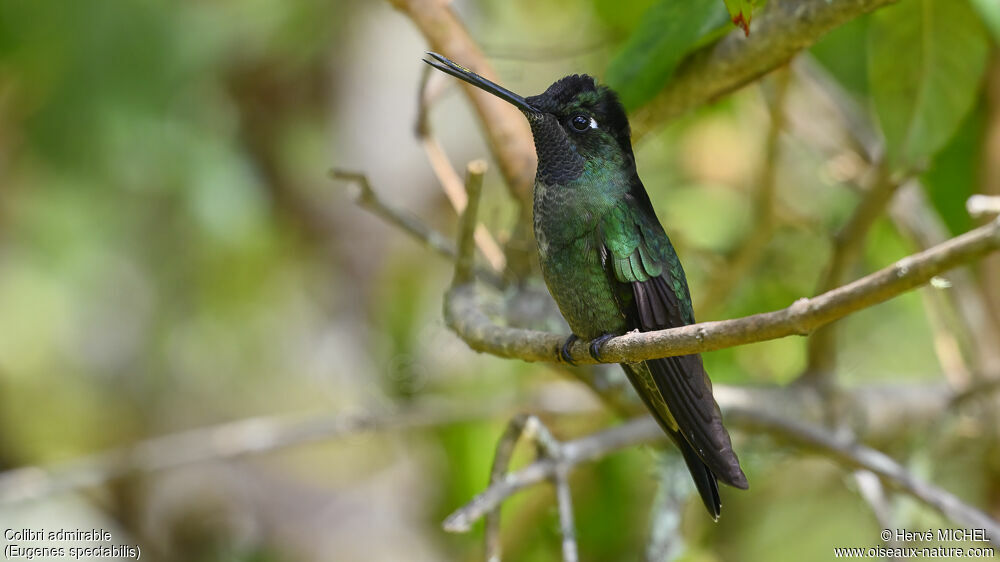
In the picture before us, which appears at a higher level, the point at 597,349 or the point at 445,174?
the point at 445,174

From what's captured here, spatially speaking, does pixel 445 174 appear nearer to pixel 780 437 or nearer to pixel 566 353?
pixel 566 353

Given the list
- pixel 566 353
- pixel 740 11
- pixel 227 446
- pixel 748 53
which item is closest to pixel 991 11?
pixel 748 53

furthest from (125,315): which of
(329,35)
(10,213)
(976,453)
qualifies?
(976,453)

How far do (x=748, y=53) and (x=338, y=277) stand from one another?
479 cm

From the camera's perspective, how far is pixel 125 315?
21.5 ft

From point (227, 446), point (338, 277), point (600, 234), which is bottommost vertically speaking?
point (227, 446)

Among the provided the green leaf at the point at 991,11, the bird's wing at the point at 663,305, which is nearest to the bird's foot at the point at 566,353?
the bird's wing at the point at 663,305

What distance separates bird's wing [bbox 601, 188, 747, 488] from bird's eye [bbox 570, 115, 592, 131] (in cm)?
19

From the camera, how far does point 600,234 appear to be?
211 cm

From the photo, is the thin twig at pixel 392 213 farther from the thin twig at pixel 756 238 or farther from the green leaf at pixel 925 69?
the green leaf at pixel 925 69

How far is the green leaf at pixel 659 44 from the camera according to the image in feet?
7.32

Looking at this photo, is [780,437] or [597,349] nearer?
[597,349]

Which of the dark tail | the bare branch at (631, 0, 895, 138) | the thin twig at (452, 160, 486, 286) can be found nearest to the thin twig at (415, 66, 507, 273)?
the thin twig at (452, 160, 486, 286)

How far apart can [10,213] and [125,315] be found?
96 cm
